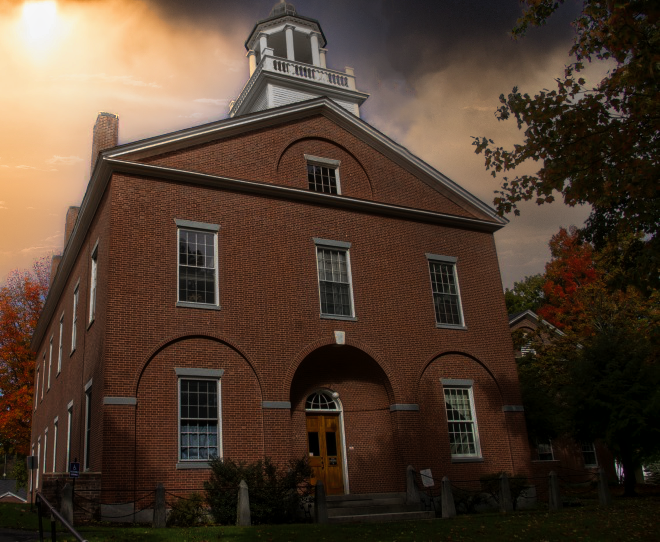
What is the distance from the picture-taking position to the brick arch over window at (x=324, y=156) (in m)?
22.2

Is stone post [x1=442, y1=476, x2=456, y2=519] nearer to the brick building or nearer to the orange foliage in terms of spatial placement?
the brick building

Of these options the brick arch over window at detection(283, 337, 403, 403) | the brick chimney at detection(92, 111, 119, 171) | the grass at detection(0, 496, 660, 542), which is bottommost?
the grass at detection(0, 496, 660, 542)

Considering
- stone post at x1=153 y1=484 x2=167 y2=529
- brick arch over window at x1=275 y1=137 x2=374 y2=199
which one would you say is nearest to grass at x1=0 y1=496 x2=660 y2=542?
stone post at x1=153 y1=484 x2=167 y2=529

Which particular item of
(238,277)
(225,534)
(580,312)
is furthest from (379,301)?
(580,312)

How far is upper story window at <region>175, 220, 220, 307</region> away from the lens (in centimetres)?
1895

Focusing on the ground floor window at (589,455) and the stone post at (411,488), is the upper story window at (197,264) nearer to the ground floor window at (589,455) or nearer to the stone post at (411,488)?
the stone post at (411,488)

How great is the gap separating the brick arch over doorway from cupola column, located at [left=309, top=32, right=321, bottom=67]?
48.6 ft

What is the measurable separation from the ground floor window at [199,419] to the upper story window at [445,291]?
8.39 m

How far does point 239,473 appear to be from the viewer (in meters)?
16.5

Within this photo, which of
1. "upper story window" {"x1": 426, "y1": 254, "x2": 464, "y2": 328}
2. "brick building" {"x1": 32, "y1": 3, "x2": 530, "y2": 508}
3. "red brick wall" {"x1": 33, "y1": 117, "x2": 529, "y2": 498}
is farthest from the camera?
"upper story window" {"x1": 426, "y1": 254, "x2": 464, "y2": 328}

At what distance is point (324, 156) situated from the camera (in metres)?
23.3

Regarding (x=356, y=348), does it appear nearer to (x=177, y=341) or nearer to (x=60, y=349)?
(x=177, y=341)

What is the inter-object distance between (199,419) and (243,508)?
3.22 meters

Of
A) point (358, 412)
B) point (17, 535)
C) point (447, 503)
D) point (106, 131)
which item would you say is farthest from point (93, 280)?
point (447, 503)
